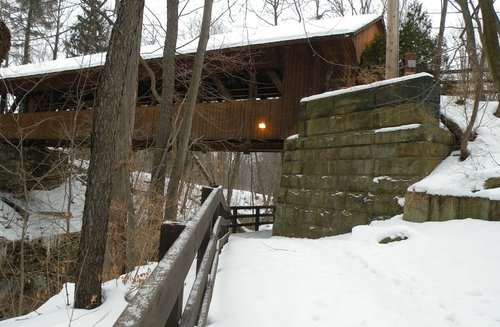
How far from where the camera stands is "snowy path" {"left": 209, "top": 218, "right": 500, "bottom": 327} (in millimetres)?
2781

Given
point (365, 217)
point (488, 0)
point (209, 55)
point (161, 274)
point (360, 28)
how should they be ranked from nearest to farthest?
point (161, 274) < point (488, 0) < point (365, 217) < point (360, 28) < point (209, 55)

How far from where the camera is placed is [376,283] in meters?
3.59

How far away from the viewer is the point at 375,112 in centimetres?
669

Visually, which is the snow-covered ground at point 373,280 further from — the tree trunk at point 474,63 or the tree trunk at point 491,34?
the tree trunk at point 491,34

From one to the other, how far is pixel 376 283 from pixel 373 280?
0.09m

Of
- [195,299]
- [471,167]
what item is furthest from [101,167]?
[471,167]

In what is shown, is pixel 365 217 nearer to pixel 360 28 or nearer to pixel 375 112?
pixel 375 112

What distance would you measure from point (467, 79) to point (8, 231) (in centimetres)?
1727

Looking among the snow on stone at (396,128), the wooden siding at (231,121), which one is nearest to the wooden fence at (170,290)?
the snow on stone at (396,128)

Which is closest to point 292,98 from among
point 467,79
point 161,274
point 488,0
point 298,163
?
point 298,163

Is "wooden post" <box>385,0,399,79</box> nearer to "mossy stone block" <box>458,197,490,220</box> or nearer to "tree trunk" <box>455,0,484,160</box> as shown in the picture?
"tree trunk" <box>455,0,484,160</box>

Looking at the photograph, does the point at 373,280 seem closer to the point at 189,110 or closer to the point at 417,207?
the point at 417,207

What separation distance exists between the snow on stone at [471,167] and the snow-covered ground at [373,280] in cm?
2

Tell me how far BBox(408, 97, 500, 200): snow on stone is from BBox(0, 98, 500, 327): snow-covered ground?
2 centimetres
